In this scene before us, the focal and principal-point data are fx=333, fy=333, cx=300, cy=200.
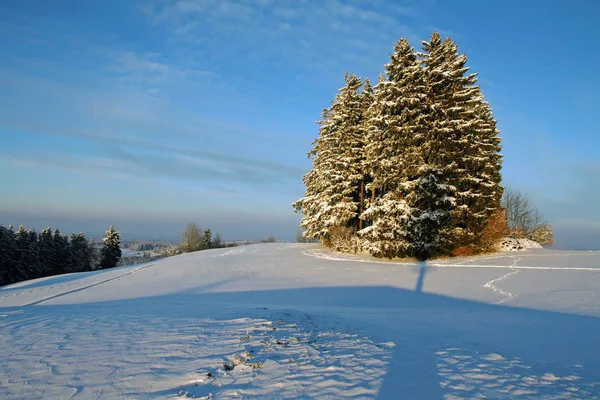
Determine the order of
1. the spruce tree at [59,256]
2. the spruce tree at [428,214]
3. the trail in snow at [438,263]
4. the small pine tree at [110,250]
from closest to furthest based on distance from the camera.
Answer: the trail in snow at [438,263], the spruce tree at [428,214], the spruce tree at [59,256], the small pine tree at [110,250]

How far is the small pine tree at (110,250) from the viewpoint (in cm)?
5272

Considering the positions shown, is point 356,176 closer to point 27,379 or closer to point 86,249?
point 27,379

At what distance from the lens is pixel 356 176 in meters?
25.4

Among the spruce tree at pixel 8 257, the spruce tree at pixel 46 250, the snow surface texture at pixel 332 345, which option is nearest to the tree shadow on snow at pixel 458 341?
the snow surface texture at pixel 332 345

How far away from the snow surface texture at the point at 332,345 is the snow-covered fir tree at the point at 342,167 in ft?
38.5

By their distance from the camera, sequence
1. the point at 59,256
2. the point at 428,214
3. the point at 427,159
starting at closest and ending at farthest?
the point at 428,214
the point at 427,159
the point at 59,256

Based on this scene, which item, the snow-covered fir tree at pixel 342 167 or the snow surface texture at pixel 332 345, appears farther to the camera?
the snow-covered fir tree at pixel 342 167

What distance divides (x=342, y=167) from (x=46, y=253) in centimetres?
4969

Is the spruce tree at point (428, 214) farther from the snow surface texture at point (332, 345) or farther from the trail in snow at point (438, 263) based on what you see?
the snow surface texture at point (332, 345)

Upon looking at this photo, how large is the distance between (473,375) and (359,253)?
19.8 meters

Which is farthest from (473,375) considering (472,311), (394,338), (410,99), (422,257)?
(410,99)

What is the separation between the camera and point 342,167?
2603 cm

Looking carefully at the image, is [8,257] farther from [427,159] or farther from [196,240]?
[427,159]

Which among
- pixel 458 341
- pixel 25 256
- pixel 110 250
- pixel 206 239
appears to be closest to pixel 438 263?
pixel 458 341
